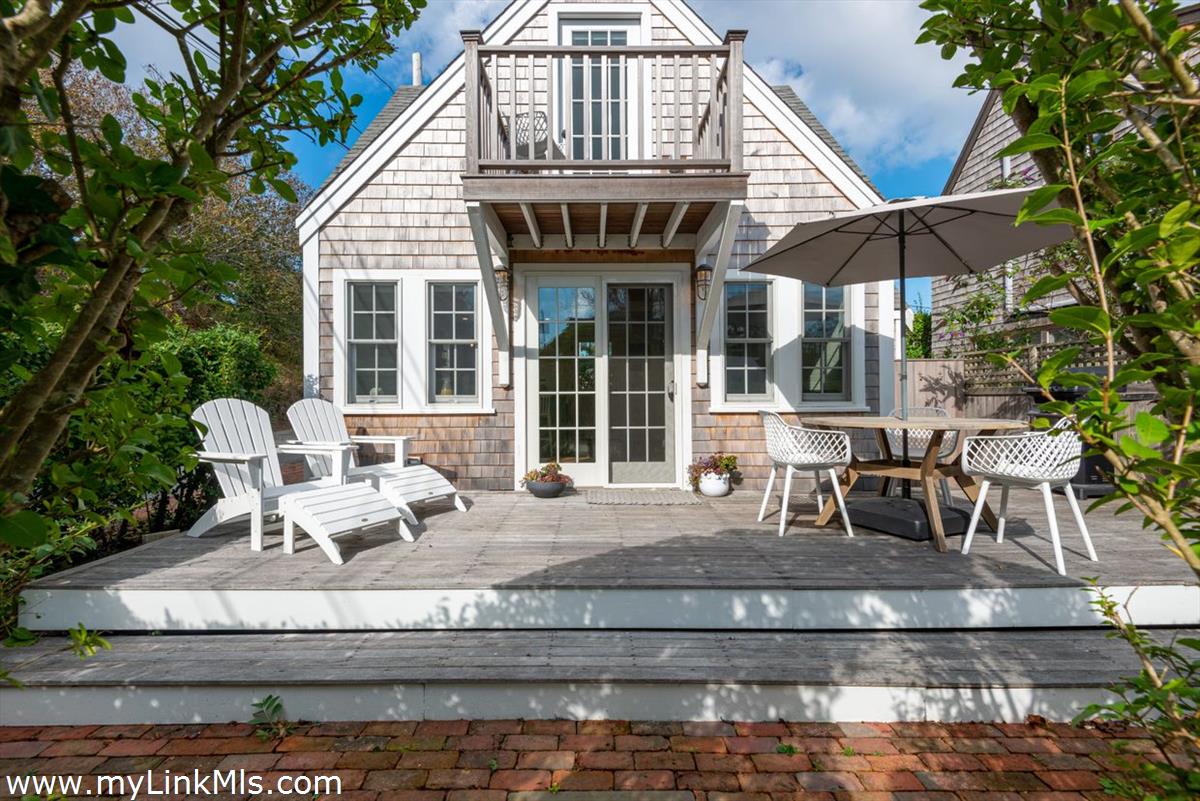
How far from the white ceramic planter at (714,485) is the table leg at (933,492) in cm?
185

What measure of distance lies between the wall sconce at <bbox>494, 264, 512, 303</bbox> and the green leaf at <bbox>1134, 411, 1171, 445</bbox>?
4.83m

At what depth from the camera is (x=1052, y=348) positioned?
5840 mm

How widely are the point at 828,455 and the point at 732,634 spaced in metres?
1.36

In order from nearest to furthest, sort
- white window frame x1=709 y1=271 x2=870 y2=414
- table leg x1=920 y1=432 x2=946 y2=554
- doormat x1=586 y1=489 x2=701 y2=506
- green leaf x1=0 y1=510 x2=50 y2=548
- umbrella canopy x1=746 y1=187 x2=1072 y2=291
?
green leaf x1=0 y1=510 x2=50 y2=548 < table leg x1=920 y1=432 x2=946 y2=554 < umbrella canopy x1=746 y1=187 x2=1072 y2=291 < doormat x1=586 y1=489 x2=701 y2=506 < white window frame x1=709 y1=271 x2=870 y2=414

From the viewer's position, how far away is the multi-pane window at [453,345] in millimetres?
5305

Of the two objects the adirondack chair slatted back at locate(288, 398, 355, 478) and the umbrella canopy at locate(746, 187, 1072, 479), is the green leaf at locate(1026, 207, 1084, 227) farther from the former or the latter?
the adirondack chair slatted back at locate(288, 398, 355, 478)

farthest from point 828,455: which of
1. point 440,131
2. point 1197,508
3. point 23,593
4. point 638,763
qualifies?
point 440,131

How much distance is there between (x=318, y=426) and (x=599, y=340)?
2.50 meters

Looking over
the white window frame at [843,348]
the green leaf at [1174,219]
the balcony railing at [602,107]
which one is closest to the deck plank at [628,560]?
the white window frame at [843,348]

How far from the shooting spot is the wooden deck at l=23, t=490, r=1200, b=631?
8.37 feet

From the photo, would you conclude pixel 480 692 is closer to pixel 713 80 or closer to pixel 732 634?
pixel 732 634

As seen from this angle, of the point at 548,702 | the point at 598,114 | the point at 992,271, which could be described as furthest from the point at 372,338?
the point at 992,271

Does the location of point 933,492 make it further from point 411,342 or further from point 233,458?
point 411,342

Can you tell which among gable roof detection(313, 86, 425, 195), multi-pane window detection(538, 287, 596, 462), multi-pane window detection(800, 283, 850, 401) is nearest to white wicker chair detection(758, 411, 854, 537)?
multi-pane window detection(800, 283, 850, 401)
